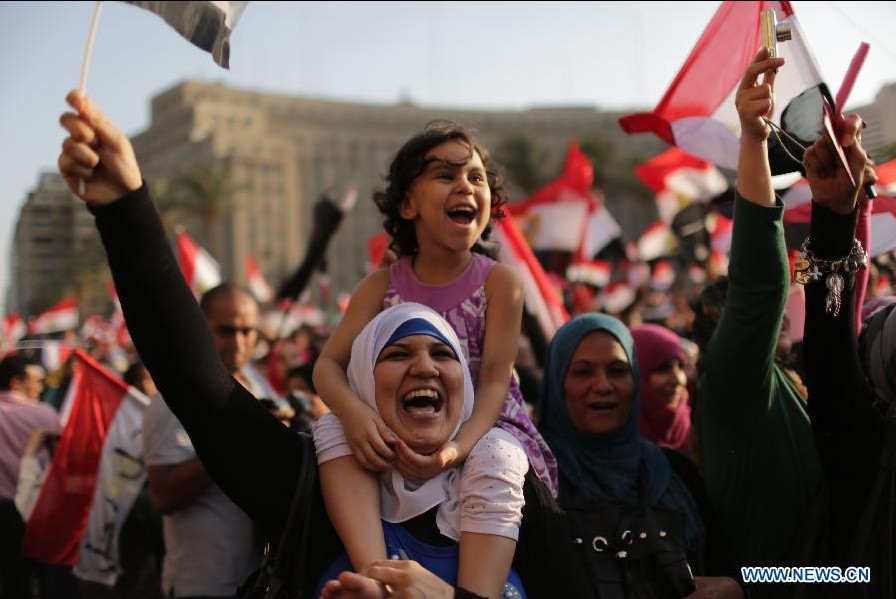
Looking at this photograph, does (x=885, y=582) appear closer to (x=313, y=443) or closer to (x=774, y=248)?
(x=774, y=248)

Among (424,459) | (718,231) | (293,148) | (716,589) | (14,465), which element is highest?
(293,148)

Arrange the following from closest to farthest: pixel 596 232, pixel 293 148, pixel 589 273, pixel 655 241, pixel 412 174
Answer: pixel 412 174, pixel 596 232, pixel 589 273, pixel 655 241, pixel 293 148

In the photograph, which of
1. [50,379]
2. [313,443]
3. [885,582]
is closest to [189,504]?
[313,443]

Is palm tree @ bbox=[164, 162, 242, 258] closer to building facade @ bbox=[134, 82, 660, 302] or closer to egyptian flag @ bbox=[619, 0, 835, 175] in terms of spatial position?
building facade @ bbox=[134, 82, 660, 302]

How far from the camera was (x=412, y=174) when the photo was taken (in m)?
2.74

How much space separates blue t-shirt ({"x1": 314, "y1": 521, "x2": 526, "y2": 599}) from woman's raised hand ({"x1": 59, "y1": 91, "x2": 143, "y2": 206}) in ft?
2.99

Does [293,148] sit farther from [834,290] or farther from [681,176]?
[834,290]

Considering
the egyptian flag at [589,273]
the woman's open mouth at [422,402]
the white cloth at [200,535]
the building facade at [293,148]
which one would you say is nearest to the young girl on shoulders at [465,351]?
the woman's open mouth at [422,402]

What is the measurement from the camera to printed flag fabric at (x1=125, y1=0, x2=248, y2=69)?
197cm

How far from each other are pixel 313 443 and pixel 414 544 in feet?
1.13

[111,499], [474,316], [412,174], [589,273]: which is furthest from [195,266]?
[474,316]

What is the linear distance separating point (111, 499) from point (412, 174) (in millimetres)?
2862

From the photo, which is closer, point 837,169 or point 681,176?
point 837,169

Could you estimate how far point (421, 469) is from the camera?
2174 millimetres
